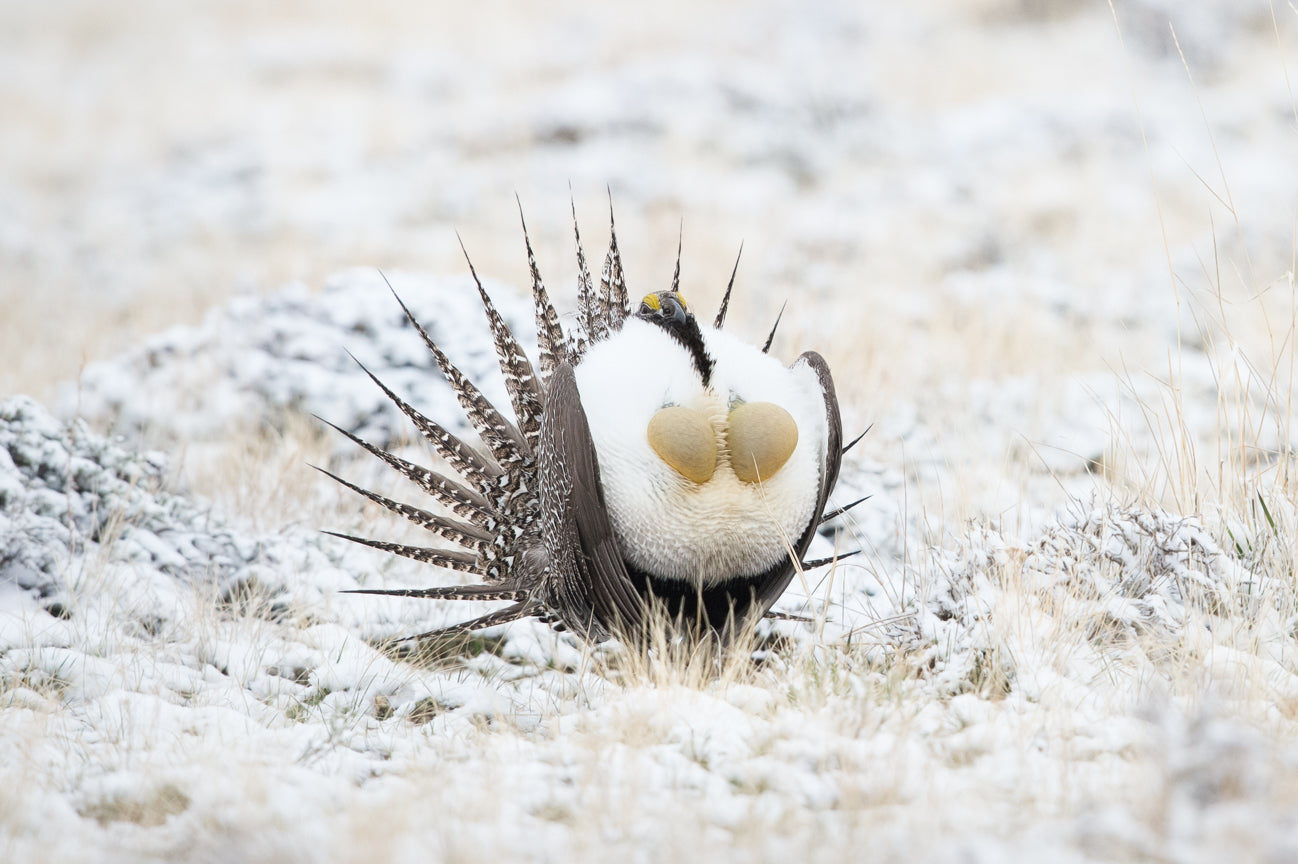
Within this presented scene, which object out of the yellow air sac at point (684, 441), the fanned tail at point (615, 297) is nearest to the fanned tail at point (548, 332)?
the fanned tail at point (615, 297)

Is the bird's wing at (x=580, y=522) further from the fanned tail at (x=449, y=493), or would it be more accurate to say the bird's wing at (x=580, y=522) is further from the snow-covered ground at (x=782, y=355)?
the fanned tail at (x=449, y=493)

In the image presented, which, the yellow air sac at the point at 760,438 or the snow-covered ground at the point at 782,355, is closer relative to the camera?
the snow-covered ground at the point at 782,355

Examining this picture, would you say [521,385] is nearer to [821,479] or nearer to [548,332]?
[548,332]

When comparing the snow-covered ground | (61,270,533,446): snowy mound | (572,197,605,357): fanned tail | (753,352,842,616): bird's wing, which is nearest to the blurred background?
the snow-covered ground

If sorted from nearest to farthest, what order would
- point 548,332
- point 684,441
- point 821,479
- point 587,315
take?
point 684,441
point 821,479
point 548,332
point 587,315

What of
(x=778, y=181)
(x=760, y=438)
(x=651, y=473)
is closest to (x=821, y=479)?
(x=760, y=438)

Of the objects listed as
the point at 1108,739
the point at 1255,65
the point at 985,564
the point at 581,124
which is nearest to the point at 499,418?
the point at 985,564

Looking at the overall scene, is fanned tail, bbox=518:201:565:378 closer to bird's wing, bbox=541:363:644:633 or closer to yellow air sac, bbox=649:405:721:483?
bird's wing, bbox=541:363:644:633
